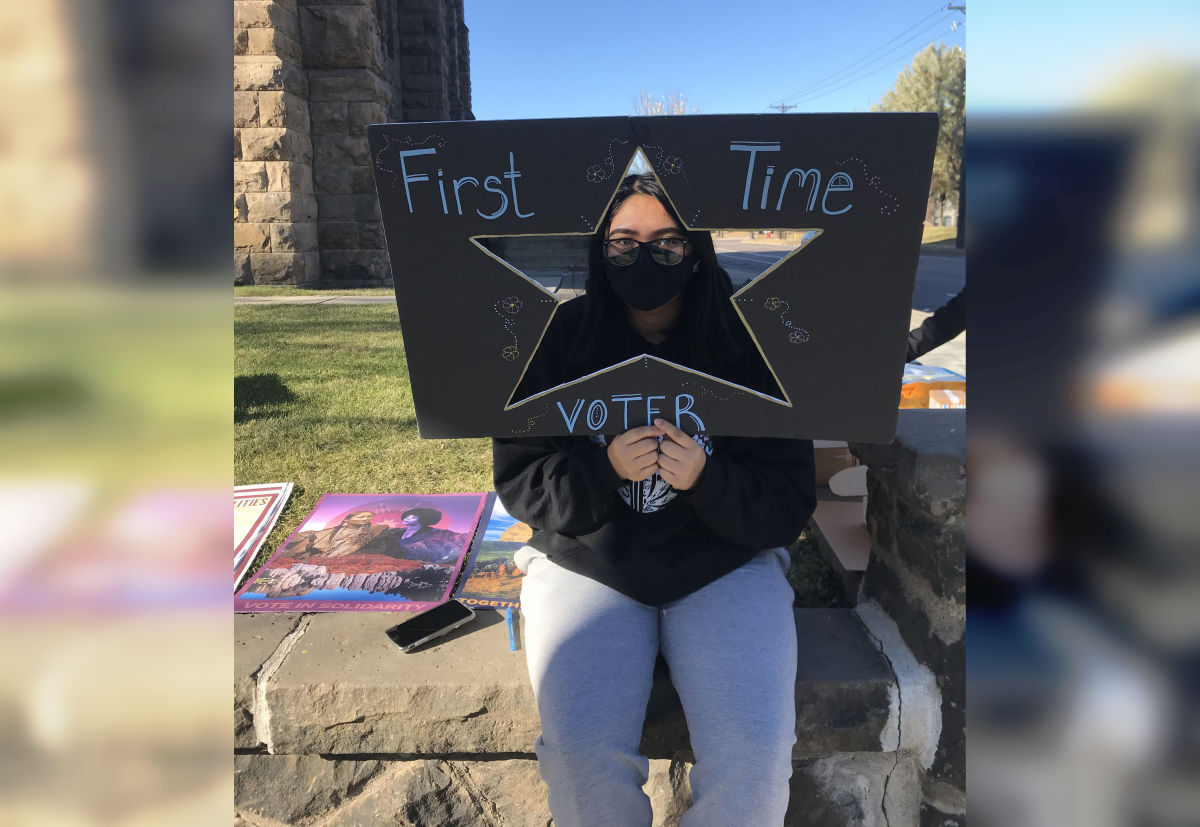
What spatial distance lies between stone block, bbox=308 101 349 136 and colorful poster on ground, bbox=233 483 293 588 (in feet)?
27.8

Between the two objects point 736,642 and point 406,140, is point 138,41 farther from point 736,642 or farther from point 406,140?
point 736,642

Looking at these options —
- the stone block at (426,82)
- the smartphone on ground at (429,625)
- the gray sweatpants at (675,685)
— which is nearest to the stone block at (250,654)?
the smartphone on ground at (429,625)

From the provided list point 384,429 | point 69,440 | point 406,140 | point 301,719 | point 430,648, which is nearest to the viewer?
point 69,440

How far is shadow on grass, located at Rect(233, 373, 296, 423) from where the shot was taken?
360 cm

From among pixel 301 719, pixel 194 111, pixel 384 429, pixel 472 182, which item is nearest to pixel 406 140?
pixel 472 182

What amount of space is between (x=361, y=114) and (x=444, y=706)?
32.7 ft

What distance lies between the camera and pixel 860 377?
4.26 ft

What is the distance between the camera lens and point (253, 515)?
247 cm

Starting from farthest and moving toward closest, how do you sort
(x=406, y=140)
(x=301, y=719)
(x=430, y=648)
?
1. (x=430, y=648)
2. (x=301, y=719)
3. (x=406, y=140)

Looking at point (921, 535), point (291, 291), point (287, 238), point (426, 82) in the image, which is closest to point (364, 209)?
point (287, 238)

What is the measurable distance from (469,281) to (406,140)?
0.27 meters

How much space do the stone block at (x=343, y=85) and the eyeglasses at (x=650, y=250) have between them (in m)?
9.72

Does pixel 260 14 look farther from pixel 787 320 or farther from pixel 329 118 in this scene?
pixel 787 320

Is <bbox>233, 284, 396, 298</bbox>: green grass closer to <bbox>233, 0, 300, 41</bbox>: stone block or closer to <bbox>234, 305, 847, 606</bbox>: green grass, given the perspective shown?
<bbox>233, 0, 300, 41</bbox>: stone block
